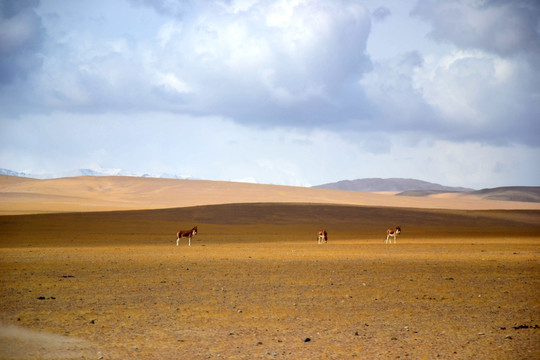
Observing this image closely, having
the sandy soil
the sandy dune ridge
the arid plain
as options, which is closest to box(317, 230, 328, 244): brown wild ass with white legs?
the arid plain

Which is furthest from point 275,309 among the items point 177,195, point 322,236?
point 177,195

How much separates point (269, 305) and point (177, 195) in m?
107

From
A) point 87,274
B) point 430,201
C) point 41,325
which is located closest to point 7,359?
point 41,325

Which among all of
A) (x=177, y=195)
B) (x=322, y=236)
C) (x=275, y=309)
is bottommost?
(x=275, y=309)

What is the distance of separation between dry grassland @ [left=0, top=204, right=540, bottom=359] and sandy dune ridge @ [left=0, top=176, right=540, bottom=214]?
76290 mm

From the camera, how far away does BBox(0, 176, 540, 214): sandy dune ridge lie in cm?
10719

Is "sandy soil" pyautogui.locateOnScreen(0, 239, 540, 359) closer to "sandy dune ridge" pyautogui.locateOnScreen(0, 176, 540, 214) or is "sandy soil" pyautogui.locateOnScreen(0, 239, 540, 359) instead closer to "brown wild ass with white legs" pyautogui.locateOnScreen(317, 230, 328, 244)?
"brown wild ass with white legs" pyautogui.locateOnScreen(317, 230, 328, 244)

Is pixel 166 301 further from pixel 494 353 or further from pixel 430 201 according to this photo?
pixel 430 201

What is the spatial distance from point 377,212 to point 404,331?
72615 millimetres

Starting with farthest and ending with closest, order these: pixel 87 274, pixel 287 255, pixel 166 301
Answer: pixel 287 255
pixel 87 274
pixel 166 301

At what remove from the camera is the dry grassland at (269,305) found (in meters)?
10.1

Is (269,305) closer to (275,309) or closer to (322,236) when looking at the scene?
(275,309)

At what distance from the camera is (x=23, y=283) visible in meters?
17.4

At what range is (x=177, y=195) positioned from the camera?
11919cm
